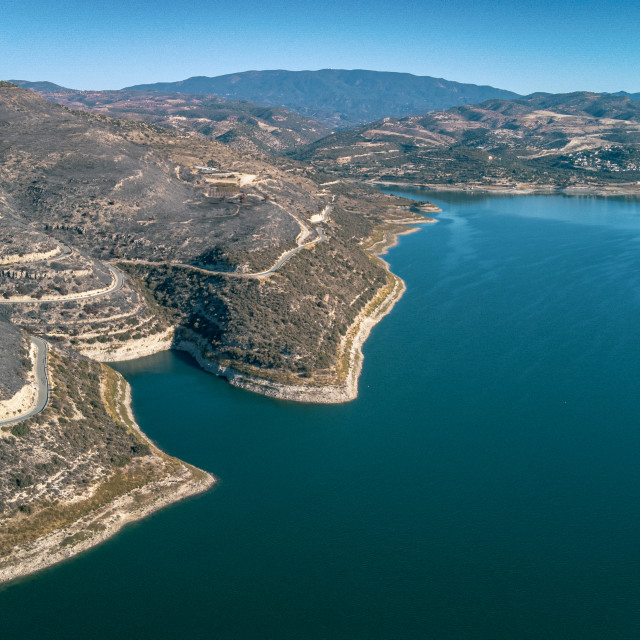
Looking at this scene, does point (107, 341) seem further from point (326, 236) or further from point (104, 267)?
point (326, 236)

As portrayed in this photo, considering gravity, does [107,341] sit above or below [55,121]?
below

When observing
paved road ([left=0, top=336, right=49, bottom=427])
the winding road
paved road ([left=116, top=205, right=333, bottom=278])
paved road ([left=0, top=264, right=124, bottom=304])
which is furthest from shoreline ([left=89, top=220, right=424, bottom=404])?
paved road ([left=116, top=205, right=333, bottom=278])

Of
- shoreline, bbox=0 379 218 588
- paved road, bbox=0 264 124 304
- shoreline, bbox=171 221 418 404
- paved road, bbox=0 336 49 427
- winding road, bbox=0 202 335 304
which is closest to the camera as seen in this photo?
shoreline, bbox=0 379 218 588

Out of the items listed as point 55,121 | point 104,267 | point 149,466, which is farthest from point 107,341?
point 55,121

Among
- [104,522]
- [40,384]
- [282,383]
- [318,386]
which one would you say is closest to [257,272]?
[282,383]

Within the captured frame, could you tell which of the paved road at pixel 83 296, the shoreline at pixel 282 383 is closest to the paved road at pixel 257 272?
the paved road at pixel 83 296

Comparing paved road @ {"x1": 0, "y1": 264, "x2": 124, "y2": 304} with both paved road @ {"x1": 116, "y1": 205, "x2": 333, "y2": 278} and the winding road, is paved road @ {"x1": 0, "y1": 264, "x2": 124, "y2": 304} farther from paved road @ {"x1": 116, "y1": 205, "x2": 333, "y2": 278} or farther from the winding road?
paved road @ {"x1": 116, "y1": 205, "x2": 333, "y2": 278}
